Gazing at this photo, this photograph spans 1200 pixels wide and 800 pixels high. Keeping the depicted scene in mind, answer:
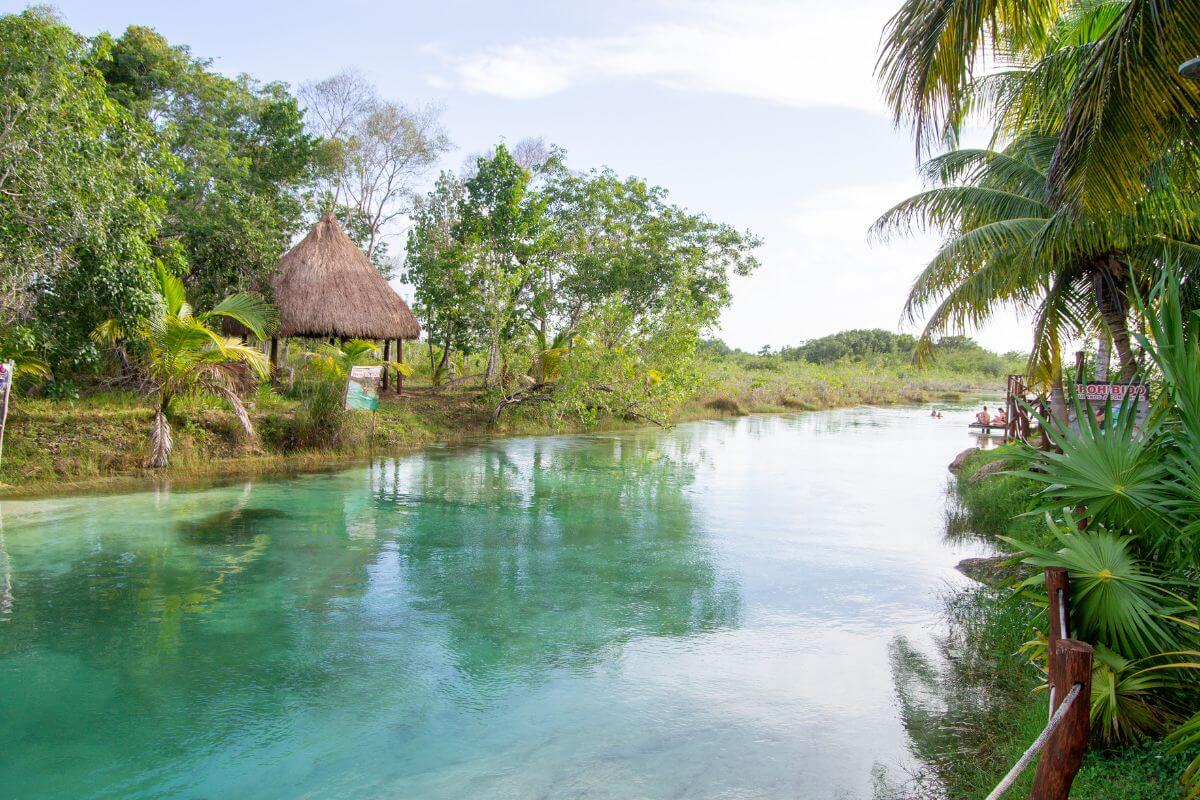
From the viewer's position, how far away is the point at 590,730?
4.31 meters

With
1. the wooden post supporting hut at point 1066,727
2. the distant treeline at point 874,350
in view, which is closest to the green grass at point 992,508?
the wooden post supporting hut at point 1066,727

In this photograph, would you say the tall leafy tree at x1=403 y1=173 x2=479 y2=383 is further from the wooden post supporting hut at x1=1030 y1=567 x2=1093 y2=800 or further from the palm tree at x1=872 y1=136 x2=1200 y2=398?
the wooden post supporting hut at x1=1030 y1=567 x2=1093 y2=800

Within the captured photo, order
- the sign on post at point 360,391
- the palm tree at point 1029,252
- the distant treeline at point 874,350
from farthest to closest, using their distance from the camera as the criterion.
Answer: the distant treeline at point 874,350 → the sign on post at point 360,391 → the palm tree at point 1029,252

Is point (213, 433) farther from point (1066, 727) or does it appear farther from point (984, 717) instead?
point (1066, 727)

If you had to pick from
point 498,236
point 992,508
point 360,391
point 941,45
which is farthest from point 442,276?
point 941,45

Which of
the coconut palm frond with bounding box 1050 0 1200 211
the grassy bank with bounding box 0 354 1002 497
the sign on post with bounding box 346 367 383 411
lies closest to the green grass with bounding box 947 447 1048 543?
the coconut palm frond with bounding box 1050 0 1200 211

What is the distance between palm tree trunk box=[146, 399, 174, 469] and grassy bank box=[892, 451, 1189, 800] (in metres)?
9.84

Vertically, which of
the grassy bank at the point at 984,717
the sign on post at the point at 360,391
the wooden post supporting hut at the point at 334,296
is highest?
the wooden post supporting hut at the point at 334,296

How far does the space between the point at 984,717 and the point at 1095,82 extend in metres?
3.60

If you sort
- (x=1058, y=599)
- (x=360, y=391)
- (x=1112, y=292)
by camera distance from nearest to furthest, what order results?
A: (x=1058, y=599) < (x=1112, y=292) < (x=360, y=391)

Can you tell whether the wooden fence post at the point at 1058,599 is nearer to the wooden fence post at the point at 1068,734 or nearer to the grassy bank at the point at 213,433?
the wooden fence post at the point at 1068,734

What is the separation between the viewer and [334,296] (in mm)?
16016

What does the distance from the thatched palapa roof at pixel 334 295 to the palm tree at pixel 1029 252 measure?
416 inches

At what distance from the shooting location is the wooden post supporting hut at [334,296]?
15.7 metres
